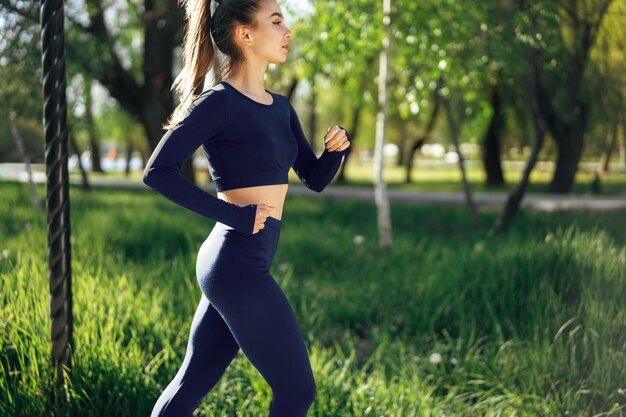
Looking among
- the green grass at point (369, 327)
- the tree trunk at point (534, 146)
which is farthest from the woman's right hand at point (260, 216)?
the tree trunk at point (534, 146)

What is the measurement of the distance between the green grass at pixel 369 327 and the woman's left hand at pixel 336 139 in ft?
4.65

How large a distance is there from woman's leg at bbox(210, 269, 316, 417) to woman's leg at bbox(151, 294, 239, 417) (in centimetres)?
15

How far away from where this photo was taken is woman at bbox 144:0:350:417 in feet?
7.07

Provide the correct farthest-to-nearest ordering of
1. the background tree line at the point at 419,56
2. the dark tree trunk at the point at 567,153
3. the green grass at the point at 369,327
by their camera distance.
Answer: the dark tree trunk at the point at 567,153 < the background tree line at the point at 419,56 < the green grass at the point at 369,327

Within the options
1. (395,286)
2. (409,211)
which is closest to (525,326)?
(395,286)

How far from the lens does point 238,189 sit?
2.29 meters

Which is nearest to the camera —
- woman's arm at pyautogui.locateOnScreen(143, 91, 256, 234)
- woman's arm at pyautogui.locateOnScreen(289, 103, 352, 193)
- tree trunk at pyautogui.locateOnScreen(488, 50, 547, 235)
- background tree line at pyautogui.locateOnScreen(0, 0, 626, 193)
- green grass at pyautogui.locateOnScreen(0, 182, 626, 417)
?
woman's arm at pyautogui.locateOnScreen(143, 91, 256, 234)

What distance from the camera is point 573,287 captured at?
16.3 ft

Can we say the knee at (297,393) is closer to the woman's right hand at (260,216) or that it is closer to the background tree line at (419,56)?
the woman's right hand at (260,216)

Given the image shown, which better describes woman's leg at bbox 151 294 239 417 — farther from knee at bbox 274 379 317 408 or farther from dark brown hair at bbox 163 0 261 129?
dark brown hair at bbox 163 0 261 129

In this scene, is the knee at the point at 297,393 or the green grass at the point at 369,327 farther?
the green grass at the point at 369,327

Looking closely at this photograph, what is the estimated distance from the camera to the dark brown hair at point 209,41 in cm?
232

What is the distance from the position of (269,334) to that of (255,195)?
17.3 inches

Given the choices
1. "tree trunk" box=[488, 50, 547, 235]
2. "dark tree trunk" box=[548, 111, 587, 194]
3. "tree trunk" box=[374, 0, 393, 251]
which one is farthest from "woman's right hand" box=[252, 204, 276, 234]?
"dark tree trunk" box=[548, 111, 587, 194]
